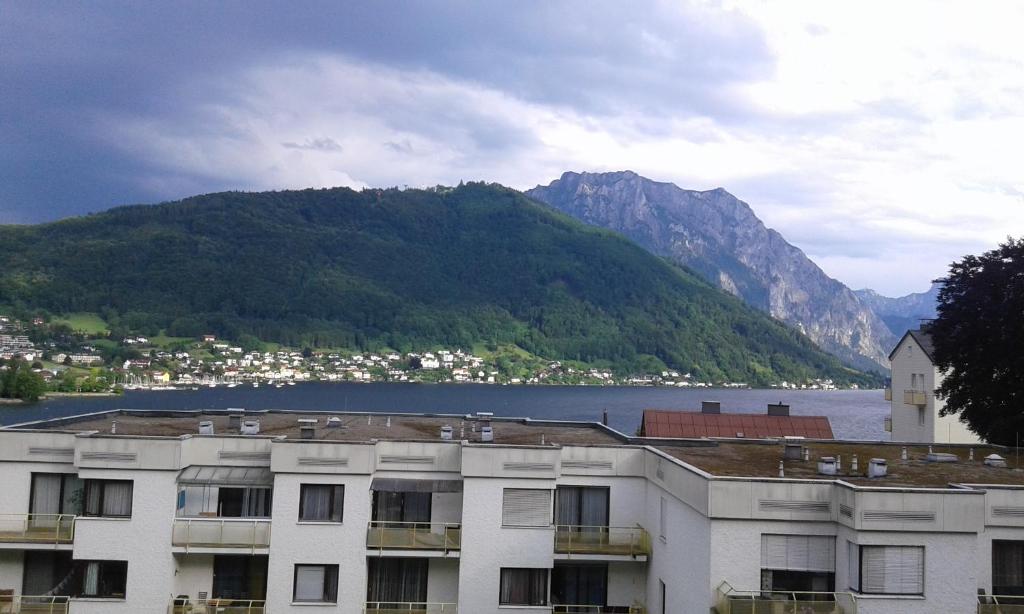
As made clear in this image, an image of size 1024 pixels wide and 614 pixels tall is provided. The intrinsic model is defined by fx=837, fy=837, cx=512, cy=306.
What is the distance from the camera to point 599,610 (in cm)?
2406

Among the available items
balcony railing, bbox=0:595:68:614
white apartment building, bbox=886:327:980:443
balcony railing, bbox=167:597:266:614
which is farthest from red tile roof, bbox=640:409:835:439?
balcony railing, bbox=0:595:68:614

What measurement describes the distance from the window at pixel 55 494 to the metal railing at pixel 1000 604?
76.9 ft

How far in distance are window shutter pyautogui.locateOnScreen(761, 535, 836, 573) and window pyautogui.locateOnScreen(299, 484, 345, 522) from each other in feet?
37.5

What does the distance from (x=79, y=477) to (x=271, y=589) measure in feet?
20.5

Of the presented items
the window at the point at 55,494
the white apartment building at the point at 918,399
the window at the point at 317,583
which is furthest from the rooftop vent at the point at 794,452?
the white apartment building at the point at 918,399

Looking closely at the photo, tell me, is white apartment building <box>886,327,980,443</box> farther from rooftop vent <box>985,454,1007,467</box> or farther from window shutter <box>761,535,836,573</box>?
window shutter <box>761,535,836,573</box>

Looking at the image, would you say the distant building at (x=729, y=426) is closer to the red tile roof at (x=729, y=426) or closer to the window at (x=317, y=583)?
the red tile roof at (x=729, y=426)

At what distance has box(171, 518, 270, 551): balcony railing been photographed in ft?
75.2

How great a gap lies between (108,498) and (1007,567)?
2329cm

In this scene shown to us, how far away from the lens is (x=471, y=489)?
2355 cm

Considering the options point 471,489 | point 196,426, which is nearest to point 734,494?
point 471,489

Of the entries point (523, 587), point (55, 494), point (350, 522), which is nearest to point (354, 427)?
point (350, 522)

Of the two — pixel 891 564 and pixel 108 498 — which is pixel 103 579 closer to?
pixel 108 498

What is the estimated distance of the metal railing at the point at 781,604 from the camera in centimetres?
1831
